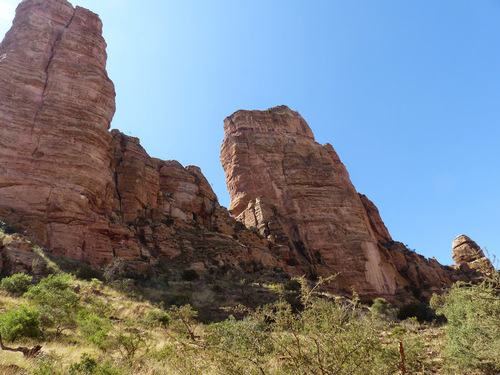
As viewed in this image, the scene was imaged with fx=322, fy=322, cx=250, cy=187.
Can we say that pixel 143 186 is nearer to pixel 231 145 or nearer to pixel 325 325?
pixel 231 145

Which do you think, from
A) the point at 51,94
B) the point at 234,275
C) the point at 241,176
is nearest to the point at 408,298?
the point at 234,275

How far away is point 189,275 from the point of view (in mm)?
24344

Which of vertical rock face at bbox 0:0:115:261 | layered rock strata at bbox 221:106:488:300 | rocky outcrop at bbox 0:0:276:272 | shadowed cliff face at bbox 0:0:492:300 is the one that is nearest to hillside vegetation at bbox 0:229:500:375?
shadowed cliff face at bbox 0:0:492:300

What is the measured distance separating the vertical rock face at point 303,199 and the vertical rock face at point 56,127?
2109 cm

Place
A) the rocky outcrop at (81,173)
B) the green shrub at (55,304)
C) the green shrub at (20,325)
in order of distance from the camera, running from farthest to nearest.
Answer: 1. the rocky outcrop at (81,173)
2. the green shrub at (55,304)
3. the green shrub at (20,325)

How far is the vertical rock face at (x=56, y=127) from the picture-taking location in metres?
23.9

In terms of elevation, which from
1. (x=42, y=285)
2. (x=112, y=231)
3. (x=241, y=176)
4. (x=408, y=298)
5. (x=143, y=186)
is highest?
(x=241, y=176)

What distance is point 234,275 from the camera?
26.6 m

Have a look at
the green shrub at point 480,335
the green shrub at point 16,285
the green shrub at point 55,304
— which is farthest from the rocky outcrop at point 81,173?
the green shrub at point 480,335

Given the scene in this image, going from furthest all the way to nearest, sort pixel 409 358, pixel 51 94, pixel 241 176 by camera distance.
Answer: pixel 241 176
pixel 51 94
pixel 409 358

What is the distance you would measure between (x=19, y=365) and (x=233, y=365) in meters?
4.02

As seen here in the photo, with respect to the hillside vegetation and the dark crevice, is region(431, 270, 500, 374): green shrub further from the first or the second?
the dark crevice

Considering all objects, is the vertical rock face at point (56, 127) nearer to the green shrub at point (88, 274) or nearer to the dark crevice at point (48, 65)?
the dark crevice at point (48, 65)

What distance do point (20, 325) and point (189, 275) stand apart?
17.0 meters
